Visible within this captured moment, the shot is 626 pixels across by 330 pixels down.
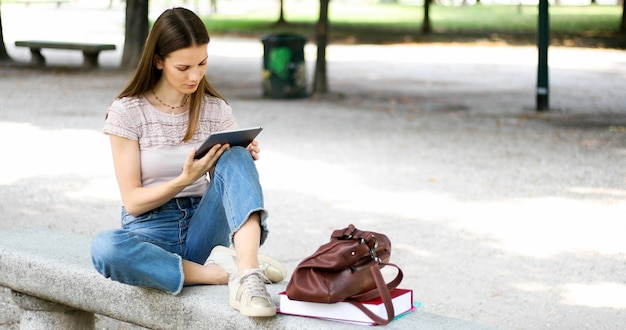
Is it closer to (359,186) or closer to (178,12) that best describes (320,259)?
(178,12)

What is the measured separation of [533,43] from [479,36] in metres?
2.78

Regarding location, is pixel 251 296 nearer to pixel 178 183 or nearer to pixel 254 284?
pixel 254 284

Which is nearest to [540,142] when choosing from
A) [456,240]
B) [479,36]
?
[456,240]

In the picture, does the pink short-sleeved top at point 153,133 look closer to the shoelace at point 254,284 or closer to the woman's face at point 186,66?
the woman's face at point 186,66

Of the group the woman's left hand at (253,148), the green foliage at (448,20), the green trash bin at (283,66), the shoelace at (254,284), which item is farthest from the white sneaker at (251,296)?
the green foliage at (448,20)

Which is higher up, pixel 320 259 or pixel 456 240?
pixel 320 259

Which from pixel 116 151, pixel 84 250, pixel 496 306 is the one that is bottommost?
pixel 496 306

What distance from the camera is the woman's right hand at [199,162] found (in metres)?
3.21

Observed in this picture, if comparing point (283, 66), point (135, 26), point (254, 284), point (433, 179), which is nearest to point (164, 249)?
point (254, 284)

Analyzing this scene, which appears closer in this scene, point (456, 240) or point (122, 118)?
point (122, 118)

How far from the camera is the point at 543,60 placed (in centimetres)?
1251

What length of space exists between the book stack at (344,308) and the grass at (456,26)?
23556 millimetres

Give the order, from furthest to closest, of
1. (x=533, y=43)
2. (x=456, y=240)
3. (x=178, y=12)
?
1. (x=533, y=43)
2. (x=456, y=240)
3. (x=178, y=12)

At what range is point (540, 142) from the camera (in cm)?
1009
